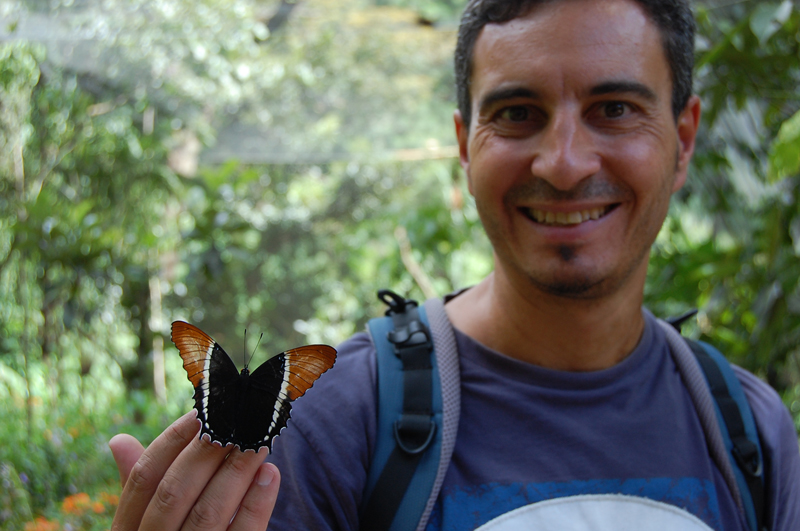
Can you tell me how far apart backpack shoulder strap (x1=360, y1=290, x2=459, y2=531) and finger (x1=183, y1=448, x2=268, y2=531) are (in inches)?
12.4

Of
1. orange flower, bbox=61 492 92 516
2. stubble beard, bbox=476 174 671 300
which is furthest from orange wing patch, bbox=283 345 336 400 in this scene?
orange flower, bbox=61 492 92 516

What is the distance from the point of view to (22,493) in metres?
3.02

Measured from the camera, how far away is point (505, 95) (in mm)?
1262

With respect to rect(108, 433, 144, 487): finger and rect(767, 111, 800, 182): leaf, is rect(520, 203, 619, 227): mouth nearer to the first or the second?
rect(767, 111, 800, 182): leaf

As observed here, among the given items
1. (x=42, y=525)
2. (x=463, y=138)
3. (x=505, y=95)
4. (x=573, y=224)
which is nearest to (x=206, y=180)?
(x=42, y=525)

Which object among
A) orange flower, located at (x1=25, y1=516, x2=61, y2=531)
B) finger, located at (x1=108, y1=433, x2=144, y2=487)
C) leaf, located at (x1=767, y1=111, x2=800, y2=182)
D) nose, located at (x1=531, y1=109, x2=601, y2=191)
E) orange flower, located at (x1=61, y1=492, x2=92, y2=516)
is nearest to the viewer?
finger, located at (x1=108, y1=433, x2=144, y2=487)

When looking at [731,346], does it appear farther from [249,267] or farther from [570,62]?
[249,267]

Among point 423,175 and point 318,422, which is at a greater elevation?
point 318,422

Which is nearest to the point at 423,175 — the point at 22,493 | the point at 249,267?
the point at 249,267

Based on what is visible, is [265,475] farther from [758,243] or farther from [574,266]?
[758,243]

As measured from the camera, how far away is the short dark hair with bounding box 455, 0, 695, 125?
Result: 1300mm

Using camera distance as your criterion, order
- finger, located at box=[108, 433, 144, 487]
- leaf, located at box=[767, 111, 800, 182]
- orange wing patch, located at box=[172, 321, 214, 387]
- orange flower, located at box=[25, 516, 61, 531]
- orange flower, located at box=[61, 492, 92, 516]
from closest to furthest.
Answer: orange wing patch, located at box=[172, 321, 214, 387] → finger, located at box=[108, 433, 144, 487] → leaf, located at box=[767, 111, 800, 182] → orange flower, located at box=[25, 516, 61, 531] → orange flower, located at box=[61, 492, 92, 516]

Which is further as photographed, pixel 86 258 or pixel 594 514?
pixel 86 258

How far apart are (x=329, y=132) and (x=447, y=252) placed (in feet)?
7.47
